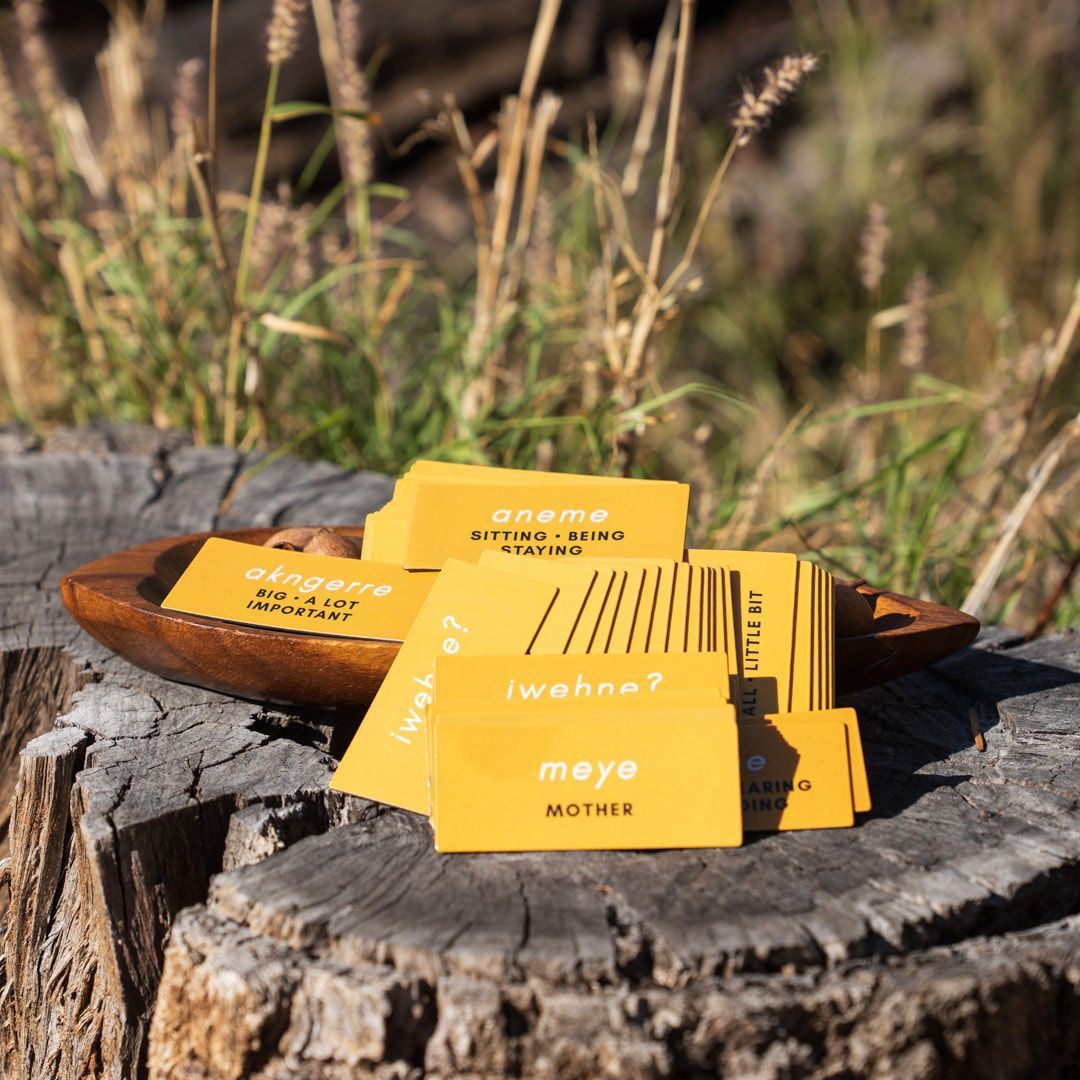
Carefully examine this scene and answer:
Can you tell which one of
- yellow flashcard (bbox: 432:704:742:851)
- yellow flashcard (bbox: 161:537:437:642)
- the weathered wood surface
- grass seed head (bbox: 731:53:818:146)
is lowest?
the weathered wood surface

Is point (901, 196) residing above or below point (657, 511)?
above

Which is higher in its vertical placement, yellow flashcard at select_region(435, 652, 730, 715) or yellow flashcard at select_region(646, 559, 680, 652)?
yellow flashcard at select_region(646, 559, 680, 652)

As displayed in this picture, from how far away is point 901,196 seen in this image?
14.3 ft

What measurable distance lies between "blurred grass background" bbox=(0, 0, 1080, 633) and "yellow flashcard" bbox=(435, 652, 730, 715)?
67 centimetres

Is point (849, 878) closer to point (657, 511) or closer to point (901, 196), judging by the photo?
point (657, 511)

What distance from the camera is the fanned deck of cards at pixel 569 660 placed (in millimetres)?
1041

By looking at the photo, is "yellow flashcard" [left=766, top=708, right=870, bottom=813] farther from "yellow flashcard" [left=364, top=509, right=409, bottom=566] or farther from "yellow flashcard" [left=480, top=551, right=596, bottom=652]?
"yellow flashcard" [left=364, top=509, right=409, bottom=566]

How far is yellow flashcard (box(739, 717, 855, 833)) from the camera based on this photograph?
42.9 inches

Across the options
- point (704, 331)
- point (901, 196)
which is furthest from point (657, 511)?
point (901, 196)

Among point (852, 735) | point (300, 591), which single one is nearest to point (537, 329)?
point (300, 591)

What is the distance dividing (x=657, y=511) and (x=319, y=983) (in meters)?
0.58

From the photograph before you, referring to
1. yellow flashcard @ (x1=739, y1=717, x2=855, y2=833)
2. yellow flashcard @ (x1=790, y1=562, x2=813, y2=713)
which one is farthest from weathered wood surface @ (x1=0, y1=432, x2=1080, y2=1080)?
yellow flashcard @ (x1=790, y1=562, x2=813, y2=713)

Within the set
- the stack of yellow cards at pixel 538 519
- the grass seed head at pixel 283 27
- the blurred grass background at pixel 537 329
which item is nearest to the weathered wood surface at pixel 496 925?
the stack of yellow cards at pixel 538 519

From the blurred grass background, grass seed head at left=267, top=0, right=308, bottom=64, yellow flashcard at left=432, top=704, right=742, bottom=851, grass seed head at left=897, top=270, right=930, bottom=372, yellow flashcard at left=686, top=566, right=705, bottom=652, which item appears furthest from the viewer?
grass seed head at left=897, top=270, right=930, bottom=372
